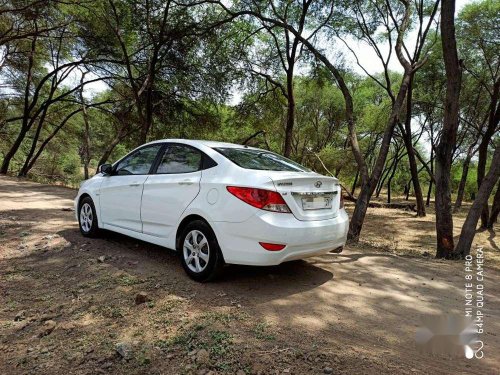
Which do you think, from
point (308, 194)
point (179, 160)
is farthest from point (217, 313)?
point (179, 160)

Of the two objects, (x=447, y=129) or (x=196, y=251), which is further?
(x=447, y=129)

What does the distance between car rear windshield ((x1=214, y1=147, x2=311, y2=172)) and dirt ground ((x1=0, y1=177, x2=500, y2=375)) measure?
125 centimetres

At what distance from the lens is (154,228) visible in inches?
188

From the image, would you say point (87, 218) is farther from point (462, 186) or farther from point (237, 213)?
point (462, 186)

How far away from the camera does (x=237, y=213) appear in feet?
12.6

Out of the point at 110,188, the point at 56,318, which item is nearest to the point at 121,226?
the point at 110,188

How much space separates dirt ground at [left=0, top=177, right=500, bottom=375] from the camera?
282 cm

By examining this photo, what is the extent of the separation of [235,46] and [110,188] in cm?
1047

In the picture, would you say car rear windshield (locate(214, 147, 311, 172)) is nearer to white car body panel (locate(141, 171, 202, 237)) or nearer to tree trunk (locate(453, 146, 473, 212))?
white car body panel (locate(141, 171, 202, 237))

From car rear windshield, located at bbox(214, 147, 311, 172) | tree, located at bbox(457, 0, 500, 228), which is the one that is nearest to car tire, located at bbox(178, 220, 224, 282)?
car rear windshield, located at bbox(214, 147, 311, 172)

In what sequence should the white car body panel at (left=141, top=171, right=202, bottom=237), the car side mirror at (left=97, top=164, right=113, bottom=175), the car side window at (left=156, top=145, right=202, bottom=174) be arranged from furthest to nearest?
1. the car side mirror at (left=97, top=164, right=113, bottom=175)
2. the car side window at (left=156, top=145, right=202, bottom=174)
3. the white car body panel at (left=141, top=171, right=202, bottom=237)

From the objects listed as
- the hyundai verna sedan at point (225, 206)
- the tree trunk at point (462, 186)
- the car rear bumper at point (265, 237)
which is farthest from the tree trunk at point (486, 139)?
the car rear bumper at point (265, 237)

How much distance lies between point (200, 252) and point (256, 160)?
4.31 feet

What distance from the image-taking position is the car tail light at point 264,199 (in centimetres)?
378
